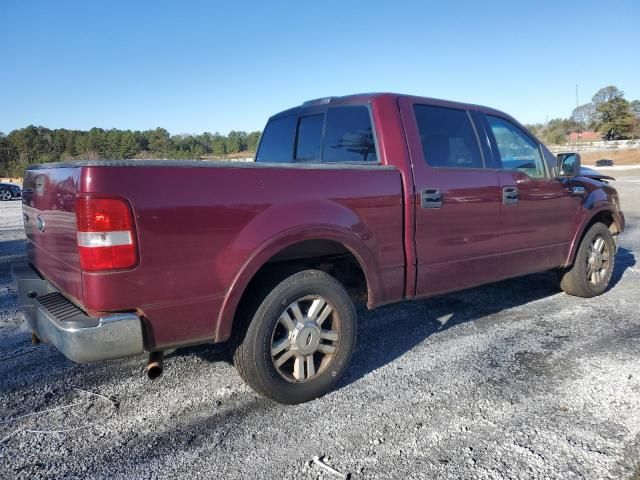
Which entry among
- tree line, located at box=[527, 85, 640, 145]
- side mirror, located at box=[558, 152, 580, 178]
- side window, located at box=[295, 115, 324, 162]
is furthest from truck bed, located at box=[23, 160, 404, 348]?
tree line, located at box=[527, 85, 640, 145]

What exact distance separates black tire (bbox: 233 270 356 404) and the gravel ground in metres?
0.14

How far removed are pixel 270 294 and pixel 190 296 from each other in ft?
1.62

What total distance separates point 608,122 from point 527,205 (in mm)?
94747

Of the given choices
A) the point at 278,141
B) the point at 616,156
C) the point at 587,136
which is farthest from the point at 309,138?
the point at 587,136

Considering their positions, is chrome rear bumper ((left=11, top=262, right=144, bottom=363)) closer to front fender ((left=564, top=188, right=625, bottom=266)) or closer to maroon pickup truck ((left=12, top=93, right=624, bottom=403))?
maroon pickup truck ((left=12, top=93, right=624, bottom=403))

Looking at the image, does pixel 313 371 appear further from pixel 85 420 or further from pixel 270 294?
pixel 85 420

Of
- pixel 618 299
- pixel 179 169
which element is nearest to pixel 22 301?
pixel 179 169

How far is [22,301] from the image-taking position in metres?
3.15

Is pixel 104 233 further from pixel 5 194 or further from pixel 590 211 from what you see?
pixel 5 194

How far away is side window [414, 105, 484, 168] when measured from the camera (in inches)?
146

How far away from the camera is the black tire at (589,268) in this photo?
200 inches

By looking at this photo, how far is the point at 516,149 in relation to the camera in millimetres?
4465

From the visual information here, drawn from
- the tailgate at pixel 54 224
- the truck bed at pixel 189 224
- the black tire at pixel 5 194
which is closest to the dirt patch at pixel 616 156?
the black tire at pixel 5 194

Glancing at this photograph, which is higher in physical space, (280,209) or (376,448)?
(280,209)
